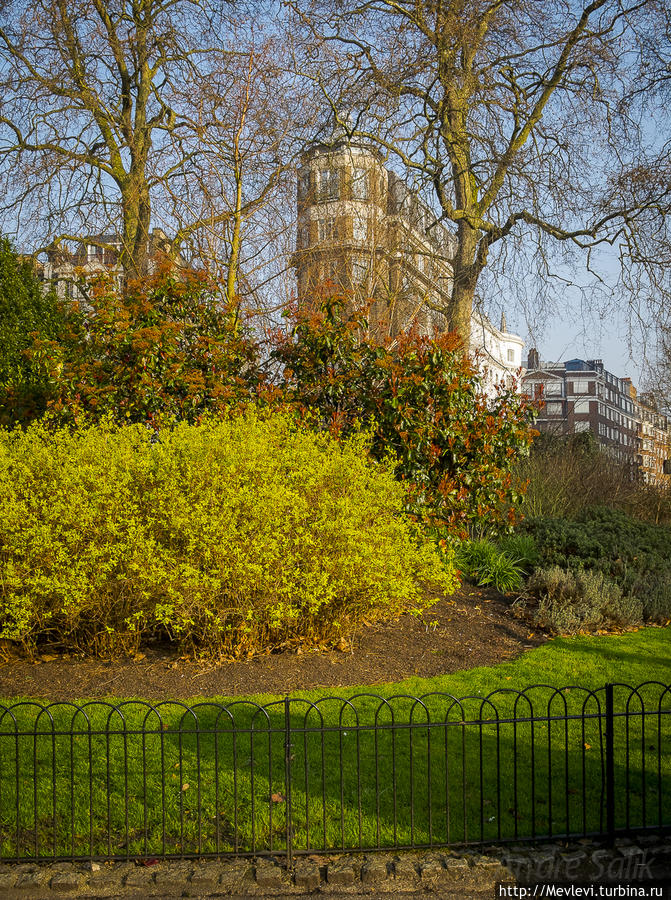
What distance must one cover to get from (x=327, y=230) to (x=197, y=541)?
854 cm

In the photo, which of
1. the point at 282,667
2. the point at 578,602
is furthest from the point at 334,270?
the point at 282,667

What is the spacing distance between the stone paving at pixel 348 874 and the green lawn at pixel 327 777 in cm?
10

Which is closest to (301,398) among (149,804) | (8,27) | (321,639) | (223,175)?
(321,639)

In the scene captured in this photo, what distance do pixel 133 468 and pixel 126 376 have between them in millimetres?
2357

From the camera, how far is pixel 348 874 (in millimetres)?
3793

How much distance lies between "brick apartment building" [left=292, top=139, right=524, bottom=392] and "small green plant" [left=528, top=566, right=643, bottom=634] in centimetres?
456

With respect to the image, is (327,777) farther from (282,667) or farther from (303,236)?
(303,236)

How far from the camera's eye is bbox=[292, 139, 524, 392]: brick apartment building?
12531 mm

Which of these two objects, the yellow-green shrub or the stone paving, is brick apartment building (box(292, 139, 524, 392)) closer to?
the yellow-green shrub

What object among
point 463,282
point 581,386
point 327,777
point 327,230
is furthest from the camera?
point 581,386

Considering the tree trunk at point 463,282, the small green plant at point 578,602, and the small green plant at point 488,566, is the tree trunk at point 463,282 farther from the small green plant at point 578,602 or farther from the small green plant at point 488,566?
the small green plant at point 578,602

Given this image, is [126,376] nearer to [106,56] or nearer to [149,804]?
[149,804]

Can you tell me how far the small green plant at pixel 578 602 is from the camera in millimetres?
8156

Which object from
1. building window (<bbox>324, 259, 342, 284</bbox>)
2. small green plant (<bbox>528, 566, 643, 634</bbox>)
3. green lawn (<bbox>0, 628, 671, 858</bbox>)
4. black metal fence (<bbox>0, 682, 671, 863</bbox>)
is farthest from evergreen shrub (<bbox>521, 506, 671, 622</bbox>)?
building window (<bbox>324, 259, 342, 284</bbox>)
